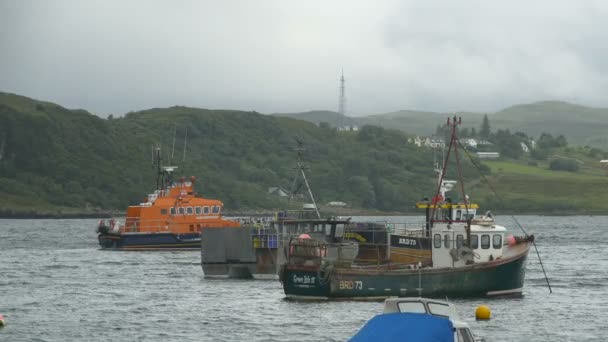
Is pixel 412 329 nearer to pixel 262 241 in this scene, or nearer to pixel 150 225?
pixel 262 241

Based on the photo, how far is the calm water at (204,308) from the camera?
45.4 meters

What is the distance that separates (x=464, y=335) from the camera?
94.8 ft

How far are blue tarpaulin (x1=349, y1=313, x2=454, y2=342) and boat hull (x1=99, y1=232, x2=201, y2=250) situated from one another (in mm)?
68744

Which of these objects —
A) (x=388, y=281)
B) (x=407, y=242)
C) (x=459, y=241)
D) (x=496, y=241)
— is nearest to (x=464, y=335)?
(x=388, y=281)

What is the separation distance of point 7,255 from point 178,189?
14.2 m

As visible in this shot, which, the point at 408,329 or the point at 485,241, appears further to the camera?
the point at 485,241

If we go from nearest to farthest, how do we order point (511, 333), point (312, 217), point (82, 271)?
point (511, 333) < point (312, 217) < point (82, 271)

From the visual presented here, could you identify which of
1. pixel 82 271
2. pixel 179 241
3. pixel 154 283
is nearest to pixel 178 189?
pixel 179 241

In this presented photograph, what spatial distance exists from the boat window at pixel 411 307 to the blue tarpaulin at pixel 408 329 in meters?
2.42

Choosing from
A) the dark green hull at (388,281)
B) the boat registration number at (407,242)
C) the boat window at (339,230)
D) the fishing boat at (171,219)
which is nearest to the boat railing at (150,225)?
the fishing boat at (171,219)

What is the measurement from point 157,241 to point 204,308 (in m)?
43.3

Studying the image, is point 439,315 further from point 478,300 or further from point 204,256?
point 204,256

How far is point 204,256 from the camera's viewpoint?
223 ft

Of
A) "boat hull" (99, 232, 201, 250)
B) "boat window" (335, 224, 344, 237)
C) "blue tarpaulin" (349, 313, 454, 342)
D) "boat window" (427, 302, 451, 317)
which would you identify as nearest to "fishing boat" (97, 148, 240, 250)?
"boat hull" (99, 232, 201, 250)
